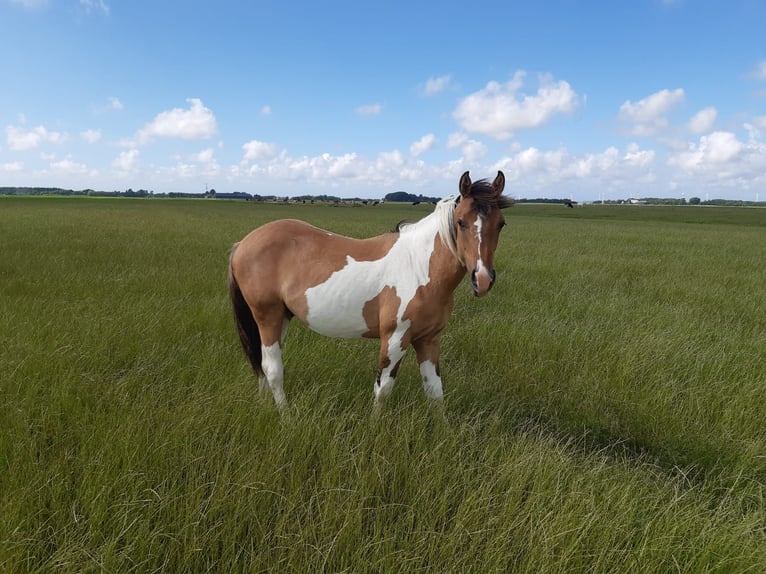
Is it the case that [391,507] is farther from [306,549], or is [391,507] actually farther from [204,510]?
[204,510]

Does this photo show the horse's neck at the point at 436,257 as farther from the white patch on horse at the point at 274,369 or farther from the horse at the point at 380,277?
the white patch on horse at the point at 274,369

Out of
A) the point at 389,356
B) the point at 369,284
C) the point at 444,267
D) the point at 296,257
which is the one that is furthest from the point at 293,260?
the point at 444,267

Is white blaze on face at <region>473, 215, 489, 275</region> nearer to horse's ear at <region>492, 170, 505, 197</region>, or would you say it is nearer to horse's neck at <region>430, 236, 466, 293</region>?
horse's ear at <region>492, 170, 505, 197</region>

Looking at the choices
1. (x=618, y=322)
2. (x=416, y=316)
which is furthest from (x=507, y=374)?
(x=618, y=322)

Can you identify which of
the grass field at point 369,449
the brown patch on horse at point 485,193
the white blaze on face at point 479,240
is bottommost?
the grass field at point 369,449

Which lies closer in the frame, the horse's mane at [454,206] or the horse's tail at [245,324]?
the horse's mane at [454,206]

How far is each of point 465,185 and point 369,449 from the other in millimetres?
1642

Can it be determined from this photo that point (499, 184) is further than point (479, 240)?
Yes

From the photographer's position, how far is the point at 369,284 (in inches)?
111

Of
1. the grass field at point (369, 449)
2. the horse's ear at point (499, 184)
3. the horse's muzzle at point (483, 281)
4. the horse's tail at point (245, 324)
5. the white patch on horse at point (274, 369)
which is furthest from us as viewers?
the horse's tail at point (245, 324)

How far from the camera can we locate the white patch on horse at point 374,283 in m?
2.74

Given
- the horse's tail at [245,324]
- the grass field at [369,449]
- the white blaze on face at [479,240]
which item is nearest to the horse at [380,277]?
the white blaze on face at [479,240]

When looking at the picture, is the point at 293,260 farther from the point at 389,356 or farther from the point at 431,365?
the point at 431,365

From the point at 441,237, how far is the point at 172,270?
6.32 meters
